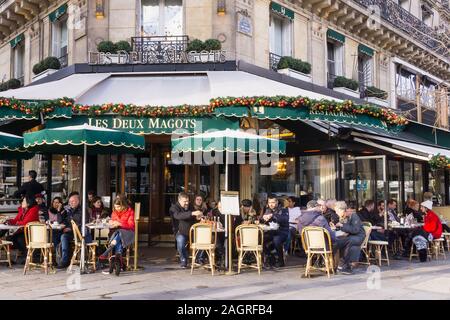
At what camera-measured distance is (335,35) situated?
14.7 m

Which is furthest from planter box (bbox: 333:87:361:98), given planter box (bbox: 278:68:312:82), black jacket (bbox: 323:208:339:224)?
black jacket (bbox: 323:208:339:224)

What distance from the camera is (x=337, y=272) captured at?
8.05 m

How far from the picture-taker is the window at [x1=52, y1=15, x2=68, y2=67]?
12984mm

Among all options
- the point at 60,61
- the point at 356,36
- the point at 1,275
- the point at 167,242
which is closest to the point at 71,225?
the point at 1,275

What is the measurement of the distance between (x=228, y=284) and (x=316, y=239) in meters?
1.68

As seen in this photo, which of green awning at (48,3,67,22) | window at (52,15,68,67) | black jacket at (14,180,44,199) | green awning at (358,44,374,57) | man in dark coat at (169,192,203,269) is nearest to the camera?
man in dark coat at (169,192,203,269)

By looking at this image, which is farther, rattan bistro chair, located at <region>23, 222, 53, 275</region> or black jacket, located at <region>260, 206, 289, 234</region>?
black jacket, located at <region>260, 206, 289, 234</region>

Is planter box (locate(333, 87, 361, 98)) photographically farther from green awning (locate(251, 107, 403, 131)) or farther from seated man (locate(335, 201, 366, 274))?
seated man (locate(335, 201, 366, 274))

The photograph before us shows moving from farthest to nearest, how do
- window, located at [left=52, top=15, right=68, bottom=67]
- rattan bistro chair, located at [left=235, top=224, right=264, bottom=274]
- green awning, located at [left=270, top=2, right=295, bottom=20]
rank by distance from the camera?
window, located at [left=52, top=15, right=68, bottom=67] → green awning, located at [left=270, top=2, right=295, bottom=20] → rattan bistro chair, located at [left=235, top=224, right=264, bottom=274]

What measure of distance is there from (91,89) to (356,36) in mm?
9315

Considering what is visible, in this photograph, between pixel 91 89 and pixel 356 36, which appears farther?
pixel 356 36

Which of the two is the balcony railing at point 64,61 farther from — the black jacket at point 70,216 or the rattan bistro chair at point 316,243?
the rattan bistro chair at point 316,243

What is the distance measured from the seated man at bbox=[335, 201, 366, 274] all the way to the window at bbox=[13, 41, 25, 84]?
11.5 metres
